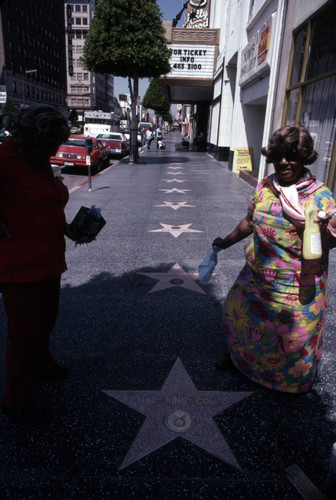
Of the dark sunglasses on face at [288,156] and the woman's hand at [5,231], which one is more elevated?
the dark sunglasses on face at [288,156]

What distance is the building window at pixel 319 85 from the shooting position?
759cm

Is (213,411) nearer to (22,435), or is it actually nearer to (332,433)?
(332,433)

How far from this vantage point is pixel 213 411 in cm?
268

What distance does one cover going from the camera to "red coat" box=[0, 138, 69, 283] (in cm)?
210

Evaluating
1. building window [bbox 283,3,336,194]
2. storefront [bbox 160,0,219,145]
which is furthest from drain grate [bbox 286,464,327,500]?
storefront [bbox 160,0,219,145]

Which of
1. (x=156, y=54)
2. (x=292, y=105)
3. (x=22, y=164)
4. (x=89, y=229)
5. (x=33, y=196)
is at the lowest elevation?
(x=89, y=229)

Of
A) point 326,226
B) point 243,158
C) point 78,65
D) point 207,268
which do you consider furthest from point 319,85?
point 78,65

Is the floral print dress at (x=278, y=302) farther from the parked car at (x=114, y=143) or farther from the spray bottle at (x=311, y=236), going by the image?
the parked car at (x=114, y=143)

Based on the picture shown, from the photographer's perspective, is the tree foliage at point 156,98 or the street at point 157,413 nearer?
the street at point 157,413

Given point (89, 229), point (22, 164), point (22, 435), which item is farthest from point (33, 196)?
point (22, 435)

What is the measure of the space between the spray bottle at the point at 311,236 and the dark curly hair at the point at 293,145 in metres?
0.34

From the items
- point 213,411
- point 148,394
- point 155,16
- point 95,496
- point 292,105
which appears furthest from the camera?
point 155,16

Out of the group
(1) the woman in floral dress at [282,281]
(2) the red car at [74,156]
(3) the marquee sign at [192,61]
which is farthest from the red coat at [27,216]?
(3) the marquee sign at [192,61]

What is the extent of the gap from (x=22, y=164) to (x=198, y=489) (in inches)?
82.7
